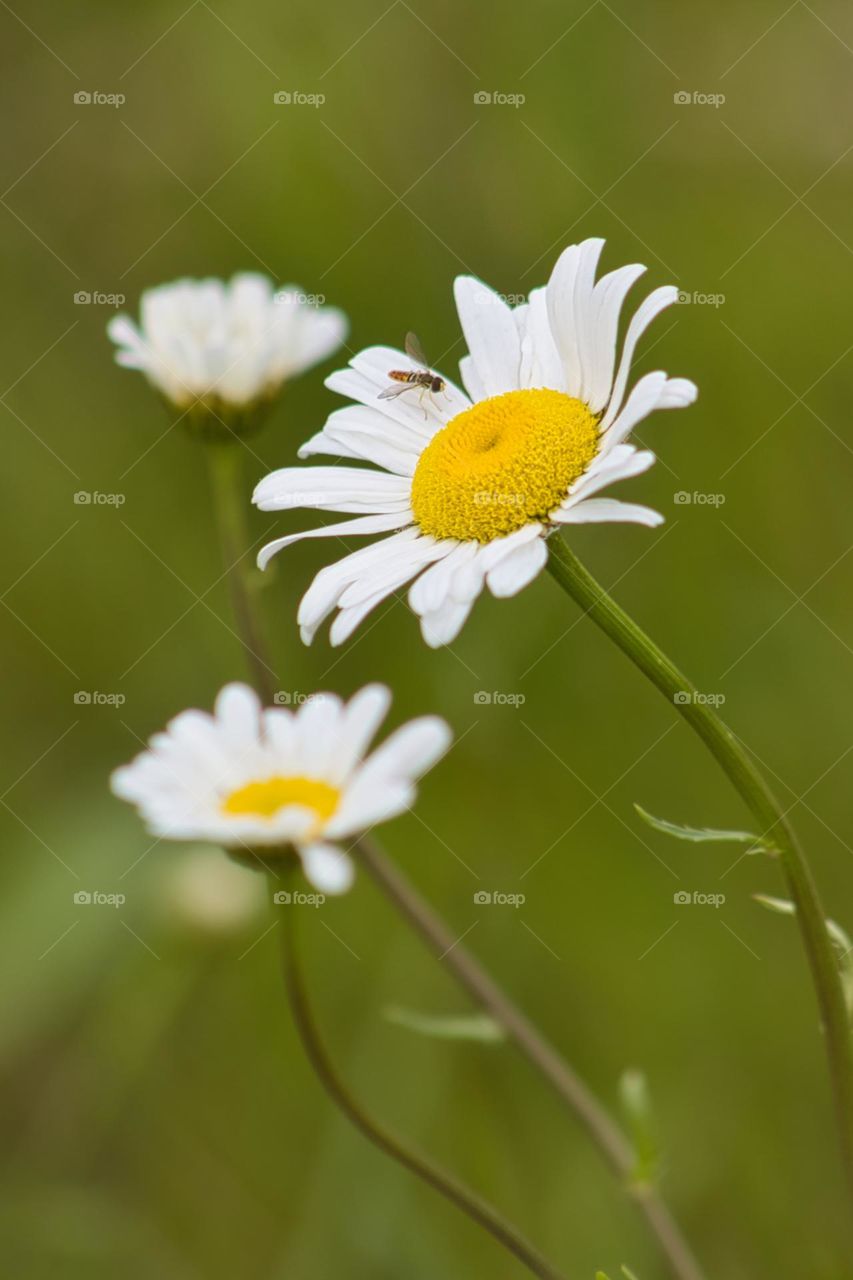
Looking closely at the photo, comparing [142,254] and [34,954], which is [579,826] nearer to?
[34,954]

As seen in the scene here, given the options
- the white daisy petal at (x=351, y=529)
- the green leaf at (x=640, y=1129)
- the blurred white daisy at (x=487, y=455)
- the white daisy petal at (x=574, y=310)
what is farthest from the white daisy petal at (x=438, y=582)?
the green leaf at (x=640, y=1129)

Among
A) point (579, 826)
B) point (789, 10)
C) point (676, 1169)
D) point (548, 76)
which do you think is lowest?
point (676, 1169)

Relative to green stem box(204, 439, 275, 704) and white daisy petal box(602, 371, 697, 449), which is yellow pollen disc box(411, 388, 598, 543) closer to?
white daisy petal box(602, 371, 697, 449)

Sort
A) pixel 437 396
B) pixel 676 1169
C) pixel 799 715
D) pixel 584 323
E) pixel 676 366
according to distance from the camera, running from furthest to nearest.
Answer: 1. pixel 676 366
2. pixel 799 715
3. pixel 676 1169
4. pixel 437 396
5. pixel 584 323

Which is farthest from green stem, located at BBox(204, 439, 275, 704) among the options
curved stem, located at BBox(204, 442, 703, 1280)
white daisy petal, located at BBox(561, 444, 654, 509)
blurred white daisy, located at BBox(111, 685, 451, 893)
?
white daisy petal, located at BBox(561, 444, 654, 509)

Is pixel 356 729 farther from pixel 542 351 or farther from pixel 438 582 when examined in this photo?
pixel 542 351

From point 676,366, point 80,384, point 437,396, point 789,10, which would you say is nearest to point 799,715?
point 676,366
